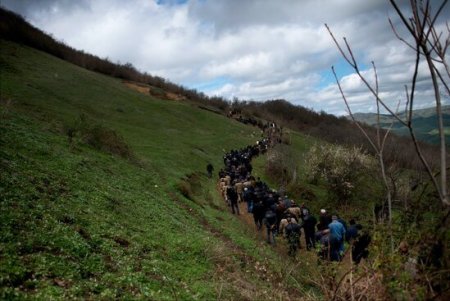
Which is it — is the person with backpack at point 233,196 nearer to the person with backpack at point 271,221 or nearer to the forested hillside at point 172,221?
the forested hillside at point 172,221

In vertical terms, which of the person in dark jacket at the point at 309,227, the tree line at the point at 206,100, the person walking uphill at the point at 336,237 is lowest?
the person in dark jacket at the point at 309,227

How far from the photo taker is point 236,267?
45.8 feet

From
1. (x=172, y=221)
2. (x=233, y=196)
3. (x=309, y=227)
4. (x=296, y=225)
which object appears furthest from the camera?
(x=233, y=196)

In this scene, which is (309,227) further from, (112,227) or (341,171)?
(341,171)

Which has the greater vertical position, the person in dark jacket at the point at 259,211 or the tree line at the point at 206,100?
the tree line at the point at 206,100

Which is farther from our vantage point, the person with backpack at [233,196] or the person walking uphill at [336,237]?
the person with backpack at [233,196]

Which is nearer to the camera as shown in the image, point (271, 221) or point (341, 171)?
point (271, 221)

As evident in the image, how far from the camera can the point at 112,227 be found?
1436 centimetres

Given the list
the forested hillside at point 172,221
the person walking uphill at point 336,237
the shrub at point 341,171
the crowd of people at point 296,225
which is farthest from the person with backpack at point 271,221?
the shrub at point 341,171

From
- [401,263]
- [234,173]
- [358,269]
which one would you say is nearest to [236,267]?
[358,269]

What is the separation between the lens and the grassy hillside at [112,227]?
9430mm

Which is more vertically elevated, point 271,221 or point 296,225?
point 296,225

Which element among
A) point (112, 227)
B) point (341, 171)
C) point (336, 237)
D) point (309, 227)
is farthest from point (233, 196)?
point (341, 171)

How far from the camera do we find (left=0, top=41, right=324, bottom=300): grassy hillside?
30.9ft
